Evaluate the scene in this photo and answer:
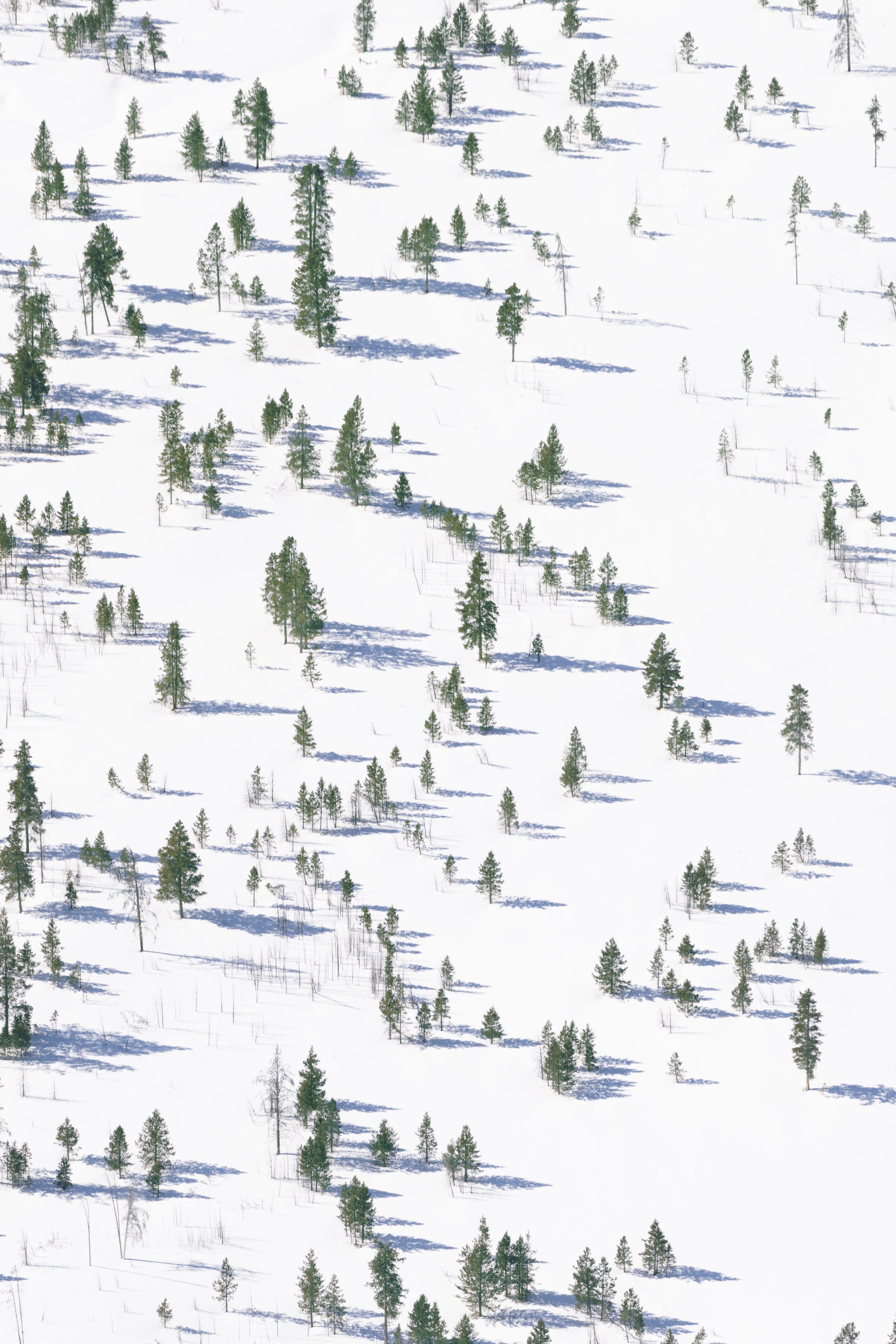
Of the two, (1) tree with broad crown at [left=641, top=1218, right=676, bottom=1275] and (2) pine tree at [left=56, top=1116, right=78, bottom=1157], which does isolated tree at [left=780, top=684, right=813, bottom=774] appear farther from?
(2) pine tree at [left=56, top=1116, right=78, bottom=1157]

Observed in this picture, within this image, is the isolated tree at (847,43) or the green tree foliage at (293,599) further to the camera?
the isolated tree at (847,43)

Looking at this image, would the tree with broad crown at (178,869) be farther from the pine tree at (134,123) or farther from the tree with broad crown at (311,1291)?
the pine tree at (134,123)

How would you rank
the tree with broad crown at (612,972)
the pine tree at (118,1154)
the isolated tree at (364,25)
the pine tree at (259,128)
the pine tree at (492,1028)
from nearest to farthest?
the pine tree at (118,1154)
the pine tree at (492,1028)
the tree with broad crown at (612,972)
the pine tree at (259,128)
the isolated tree at (364,25)

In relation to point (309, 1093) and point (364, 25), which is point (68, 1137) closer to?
point (309, 1093)

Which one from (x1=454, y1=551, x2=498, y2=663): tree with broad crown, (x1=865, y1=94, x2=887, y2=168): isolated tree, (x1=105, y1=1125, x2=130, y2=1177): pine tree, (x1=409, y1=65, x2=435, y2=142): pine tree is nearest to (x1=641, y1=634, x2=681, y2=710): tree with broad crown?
(x1=454, y1=551, x2=498, y2=663): tree with broad crown

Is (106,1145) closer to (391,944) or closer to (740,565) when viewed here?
(391,944)

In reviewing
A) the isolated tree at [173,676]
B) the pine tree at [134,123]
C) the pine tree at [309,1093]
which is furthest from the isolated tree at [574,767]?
the pine tree at [134,123]

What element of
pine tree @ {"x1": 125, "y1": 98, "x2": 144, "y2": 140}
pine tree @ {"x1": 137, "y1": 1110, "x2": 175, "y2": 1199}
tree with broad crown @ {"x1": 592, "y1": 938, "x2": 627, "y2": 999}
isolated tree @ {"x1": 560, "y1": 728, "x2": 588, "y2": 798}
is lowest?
pine tree @ {"x1": 137, "y1": 1110, "x2": 175, "y2": 1199}
